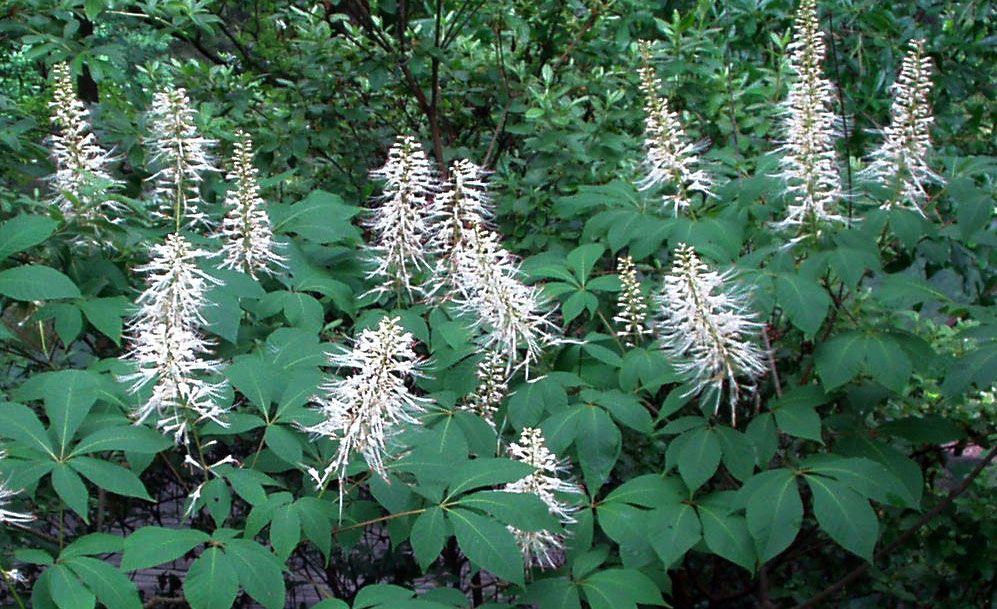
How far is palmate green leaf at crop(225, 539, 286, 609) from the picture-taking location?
2064mm

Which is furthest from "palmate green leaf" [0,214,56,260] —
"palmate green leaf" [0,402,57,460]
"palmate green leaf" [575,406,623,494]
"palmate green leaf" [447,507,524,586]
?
"palmate green leaf" [575,406,623,494]

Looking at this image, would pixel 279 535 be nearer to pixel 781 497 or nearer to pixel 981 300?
pixel 781 497

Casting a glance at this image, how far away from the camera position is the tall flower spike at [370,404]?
7.27 ft

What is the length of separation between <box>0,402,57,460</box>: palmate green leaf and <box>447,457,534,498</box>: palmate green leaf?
2.73 feet

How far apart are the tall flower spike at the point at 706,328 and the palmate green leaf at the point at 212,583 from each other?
3.78 feet

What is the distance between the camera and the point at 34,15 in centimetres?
412

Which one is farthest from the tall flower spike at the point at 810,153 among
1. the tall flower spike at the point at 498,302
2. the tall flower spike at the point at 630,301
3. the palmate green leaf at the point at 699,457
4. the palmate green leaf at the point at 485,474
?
the palmate green leaf at the point at 485,474

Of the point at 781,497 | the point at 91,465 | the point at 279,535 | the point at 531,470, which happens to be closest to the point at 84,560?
the point at 91,465

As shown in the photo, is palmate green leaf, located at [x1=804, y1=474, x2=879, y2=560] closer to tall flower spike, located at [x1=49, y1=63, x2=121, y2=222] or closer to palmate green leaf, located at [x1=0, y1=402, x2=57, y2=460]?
palmate green leaf, located at [x1=0, y1=402, x2=57, y2=460]

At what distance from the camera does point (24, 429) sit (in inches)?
89.5

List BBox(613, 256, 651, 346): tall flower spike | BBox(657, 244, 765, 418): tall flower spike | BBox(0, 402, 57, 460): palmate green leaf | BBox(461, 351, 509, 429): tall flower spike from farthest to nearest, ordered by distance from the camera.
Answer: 1. BBox(613, 256, 651, 346): tall flower spike
2. BBox(461, 351, 509, 429): tall flower spike
3. BBox(657, 244, 765, 418): tall flower spike
4. BBox(0, 402, 57, 460): palmate green leaf

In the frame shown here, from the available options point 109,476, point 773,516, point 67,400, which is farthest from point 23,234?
point 773,516

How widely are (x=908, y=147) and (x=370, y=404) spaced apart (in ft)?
5.55

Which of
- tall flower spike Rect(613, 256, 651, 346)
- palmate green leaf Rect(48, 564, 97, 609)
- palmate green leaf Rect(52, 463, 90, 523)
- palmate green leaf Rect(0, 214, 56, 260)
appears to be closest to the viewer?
palmate green leaf Rect(48, 564, 97, 609)
